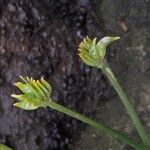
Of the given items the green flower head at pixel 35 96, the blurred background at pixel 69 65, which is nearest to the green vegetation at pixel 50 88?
the green flower head at pixel 35 96

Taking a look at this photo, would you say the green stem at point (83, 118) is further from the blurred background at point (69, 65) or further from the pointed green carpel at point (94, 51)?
the blurred background at point (69, 65)

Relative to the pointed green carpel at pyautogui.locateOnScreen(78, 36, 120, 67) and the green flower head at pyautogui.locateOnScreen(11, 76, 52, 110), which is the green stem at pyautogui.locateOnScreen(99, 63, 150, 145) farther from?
the green flower head at pyautogui.locateOnScreen(11, 76, 52, 110)

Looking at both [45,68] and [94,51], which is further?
[45,68]

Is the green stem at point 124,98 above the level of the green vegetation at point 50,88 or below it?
below

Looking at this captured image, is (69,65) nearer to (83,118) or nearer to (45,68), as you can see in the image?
(45,68)

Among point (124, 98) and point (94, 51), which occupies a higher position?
point (94, 51)

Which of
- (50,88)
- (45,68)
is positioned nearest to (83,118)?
(50,88)

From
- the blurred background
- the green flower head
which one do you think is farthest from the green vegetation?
the blurred background

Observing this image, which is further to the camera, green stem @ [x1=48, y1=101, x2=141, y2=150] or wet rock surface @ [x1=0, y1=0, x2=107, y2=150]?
wet rock surface @ [x1=0, y1=0, x2=107, y2=150]
